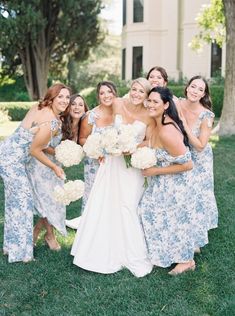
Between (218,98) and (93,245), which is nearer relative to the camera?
(93,245)

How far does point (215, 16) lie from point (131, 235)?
44.1 feet

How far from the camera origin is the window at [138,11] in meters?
28.6

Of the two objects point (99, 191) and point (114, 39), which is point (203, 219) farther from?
point (114, 39)

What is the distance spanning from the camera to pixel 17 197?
5.01 m

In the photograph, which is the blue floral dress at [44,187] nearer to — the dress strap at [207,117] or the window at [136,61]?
the dress strap at [207,117]

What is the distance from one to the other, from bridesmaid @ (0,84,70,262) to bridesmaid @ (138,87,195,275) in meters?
0.97

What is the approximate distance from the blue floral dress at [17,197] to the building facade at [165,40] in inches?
887

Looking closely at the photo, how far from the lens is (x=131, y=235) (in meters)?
4.69

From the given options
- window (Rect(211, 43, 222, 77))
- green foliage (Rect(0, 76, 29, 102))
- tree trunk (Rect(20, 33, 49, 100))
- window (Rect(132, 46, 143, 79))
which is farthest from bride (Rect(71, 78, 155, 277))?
green foliage (Rect(0, 76, 29, 102))

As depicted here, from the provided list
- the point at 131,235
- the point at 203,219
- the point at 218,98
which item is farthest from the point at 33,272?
the point at 218,98

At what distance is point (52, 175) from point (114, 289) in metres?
1.48

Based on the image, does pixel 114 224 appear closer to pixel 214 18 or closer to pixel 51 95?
pixel 51 95

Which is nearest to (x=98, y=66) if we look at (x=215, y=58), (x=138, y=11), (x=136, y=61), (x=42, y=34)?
(x=42, y=34)

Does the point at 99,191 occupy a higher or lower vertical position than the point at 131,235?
higher
